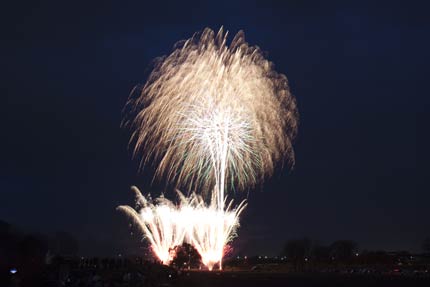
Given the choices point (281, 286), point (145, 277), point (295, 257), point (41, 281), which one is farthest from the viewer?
point (295, 257)

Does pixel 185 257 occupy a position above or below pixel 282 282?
above

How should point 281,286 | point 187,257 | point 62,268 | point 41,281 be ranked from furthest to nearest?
point 187,257, point 281,286, point 62,268, point 41,281

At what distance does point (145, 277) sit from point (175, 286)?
292 cm

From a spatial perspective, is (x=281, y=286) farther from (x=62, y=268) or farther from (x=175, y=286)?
(x=62, y=268)

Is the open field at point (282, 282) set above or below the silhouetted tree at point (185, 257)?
below

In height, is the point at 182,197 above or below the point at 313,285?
above

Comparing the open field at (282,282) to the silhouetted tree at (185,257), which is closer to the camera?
the open field at (282,282)

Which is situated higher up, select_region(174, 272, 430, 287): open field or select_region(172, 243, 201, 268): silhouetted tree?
select_region(172, 243, 201, 268): silhouetted tree

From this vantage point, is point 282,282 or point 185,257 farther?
point 185,257

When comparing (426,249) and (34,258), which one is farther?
(426,249)

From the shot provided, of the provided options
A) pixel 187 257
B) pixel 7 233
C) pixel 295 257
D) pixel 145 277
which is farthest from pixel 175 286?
pixel 295 257

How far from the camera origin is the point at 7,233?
5847 cm

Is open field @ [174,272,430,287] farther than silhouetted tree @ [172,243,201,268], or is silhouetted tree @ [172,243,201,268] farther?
silhouetted tree @ [172,243,201,268]

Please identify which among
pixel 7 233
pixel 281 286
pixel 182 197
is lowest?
pixel 281 286
